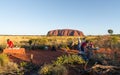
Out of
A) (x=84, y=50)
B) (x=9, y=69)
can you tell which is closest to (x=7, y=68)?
(x=9, y=69)

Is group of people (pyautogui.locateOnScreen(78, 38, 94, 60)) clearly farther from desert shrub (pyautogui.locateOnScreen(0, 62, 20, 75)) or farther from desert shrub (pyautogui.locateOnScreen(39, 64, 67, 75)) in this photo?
desert shrub (pyautogui.locateOnScreen(0, 62, 20, 75))

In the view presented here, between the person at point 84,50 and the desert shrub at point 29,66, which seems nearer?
the desert shrub at point 29,66

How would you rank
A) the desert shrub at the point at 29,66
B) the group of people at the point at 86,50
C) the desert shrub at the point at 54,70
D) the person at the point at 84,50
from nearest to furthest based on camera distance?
the desert shrub at the point at 54,70 < the desert shrub at the point at 29,66 < the group of people at the point at 86,50 < the person at the point at 84,50

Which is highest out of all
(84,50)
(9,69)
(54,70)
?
(84,50)

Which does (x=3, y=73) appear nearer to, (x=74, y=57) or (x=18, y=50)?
(x=74, y=57)

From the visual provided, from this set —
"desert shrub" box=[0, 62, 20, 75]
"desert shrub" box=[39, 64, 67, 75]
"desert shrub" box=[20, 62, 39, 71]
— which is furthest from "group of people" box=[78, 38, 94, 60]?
"desert shrub" box=[0, 62, 20, 75]

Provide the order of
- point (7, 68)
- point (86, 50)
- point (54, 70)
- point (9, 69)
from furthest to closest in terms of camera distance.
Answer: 1. point (86, 50)
2. point (7, 68)
3. point (9, 69)
4. point (54, 70)

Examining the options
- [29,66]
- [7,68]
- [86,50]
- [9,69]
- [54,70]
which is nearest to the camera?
[54,70]

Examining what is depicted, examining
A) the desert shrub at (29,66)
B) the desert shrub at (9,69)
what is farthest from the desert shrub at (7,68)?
the desert shrub at (29,66)

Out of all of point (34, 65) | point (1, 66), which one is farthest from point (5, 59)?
point (34, 65)

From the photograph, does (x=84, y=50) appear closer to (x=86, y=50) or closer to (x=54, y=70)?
(x=86, y=50)

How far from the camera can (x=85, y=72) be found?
44.5ft

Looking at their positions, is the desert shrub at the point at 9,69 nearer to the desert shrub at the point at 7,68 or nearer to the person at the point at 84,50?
the desert shrub at the point at 7,68

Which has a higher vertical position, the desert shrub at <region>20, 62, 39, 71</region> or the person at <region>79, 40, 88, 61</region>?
the person at <region>79, 40, 88, 61</region>
